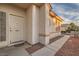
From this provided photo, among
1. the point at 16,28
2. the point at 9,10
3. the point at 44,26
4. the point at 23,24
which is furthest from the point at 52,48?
the point at 9,10

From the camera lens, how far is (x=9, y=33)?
3.54 meters

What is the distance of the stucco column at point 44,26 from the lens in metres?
3.44

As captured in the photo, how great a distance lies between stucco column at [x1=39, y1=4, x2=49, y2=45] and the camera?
3440 millimetres

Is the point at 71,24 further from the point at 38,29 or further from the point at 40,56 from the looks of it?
the point at 40,56

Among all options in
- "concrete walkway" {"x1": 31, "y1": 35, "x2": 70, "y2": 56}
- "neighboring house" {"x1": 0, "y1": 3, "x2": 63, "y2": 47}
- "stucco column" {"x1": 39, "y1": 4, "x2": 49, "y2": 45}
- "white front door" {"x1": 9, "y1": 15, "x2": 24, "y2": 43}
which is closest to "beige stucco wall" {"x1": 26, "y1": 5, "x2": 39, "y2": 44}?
"neighboring house" {"x1": 0, "y1": 3, "x2": 63, "y2": 47}

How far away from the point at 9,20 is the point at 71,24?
6.08 feet

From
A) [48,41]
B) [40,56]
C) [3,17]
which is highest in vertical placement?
[3,17]

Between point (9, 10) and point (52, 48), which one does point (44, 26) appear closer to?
point (52, 48)

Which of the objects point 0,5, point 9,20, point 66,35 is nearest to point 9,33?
point 9,20

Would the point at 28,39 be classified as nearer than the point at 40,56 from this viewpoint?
No

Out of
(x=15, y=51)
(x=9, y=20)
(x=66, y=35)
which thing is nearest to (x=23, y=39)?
(x=15, y=51)

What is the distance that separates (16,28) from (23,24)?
25cm

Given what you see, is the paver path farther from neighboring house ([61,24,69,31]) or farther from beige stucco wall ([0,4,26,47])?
beige stucco wall ([0,4,26,47])

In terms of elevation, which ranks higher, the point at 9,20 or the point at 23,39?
the point at 9,20
